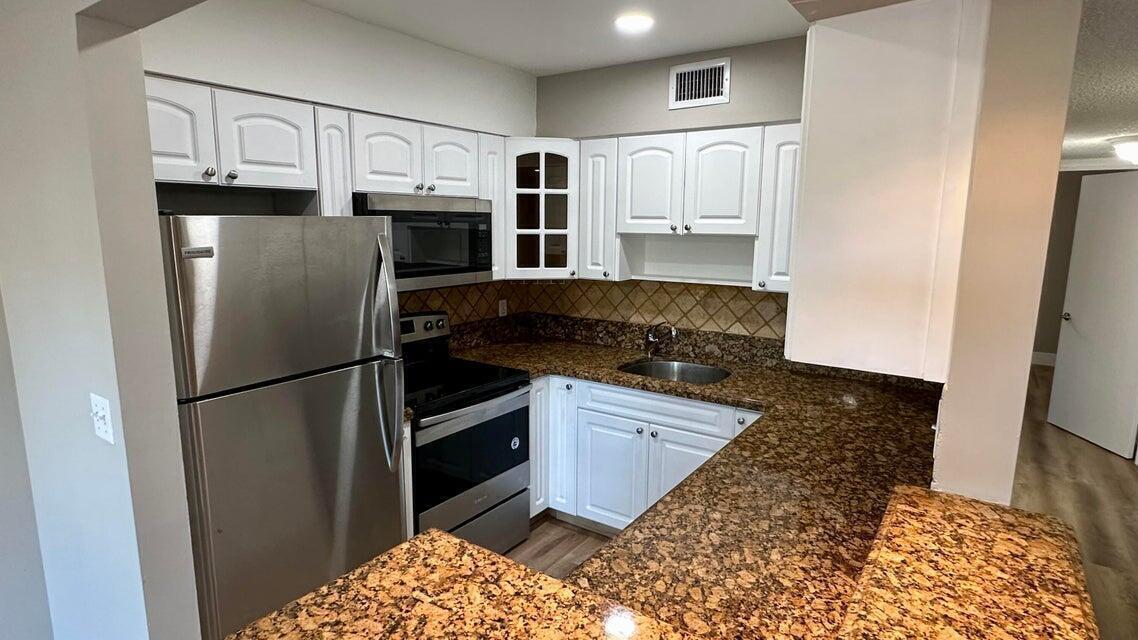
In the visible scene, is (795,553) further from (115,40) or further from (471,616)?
(115,40)

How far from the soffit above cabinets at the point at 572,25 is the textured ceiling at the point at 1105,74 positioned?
1007mm

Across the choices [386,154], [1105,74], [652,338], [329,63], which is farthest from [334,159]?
[1105,74]

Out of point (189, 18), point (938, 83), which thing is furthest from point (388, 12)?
point (938, 83)

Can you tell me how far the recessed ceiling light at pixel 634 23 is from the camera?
236 cm

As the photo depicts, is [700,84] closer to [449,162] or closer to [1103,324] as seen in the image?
[449,162]

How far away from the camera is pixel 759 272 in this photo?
2.78 metres

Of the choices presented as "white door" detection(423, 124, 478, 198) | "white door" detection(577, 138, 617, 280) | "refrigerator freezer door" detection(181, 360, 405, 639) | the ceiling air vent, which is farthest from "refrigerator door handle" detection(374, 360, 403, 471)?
the ceiling air vent

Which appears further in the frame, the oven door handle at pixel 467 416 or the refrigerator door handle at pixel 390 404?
the oven door handle at pixel 467 416

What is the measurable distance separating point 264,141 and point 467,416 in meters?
1.33

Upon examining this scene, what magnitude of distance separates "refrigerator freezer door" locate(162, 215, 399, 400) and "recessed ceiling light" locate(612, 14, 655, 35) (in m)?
1.24

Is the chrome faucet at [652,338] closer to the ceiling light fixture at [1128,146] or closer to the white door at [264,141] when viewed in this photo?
the white door at [264,141]

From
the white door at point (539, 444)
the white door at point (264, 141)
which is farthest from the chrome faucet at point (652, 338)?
the white door at point (264, 141)

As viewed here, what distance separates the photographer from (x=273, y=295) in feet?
6.07

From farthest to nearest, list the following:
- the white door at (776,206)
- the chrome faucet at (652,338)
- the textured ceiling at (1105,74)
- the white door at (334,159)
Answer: the chrome faucet at (652,338)
the white door at (776,206)
the white door at (334,159)
the textured ceiling at (1105,74)
